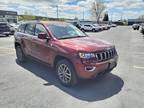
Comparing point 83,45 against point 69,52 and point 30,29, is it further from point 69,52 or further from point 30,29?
point 30,29

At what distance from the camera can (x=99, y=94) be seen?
4758 mm

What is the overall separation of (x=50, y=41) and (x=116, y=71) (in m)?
2.77

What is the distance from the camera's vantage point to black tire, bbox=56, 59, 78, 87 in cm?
496

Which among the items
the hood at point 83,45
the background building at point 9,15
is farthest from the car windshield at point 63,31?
the background building at point 9,15

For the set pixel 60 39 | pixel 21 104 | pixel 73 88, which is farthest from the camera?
pixel 60 39

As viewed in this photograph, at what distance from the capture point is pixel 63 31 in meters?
6.12

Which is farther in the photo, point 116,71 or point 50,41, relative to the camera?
point 116,71

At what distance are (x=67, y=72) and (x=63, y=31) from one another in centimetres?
160

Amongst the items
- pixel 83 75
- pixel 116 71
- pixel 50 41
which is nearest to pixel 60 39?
pixel 50 41

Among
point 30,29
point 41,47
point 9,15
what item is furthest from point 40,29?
point 9,15

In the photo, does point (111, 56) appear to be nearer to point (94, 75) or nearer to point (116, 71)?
point (94, 75)

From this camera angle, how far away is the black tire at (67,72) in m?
4.96

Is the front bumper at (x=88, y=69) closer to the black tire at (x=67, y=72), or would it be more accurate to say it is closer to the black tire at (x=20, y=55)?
the black tire at (x=67, y=72)

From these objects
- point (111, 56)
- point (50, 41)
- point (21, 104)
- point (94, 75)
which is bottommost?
point (21, 104)
